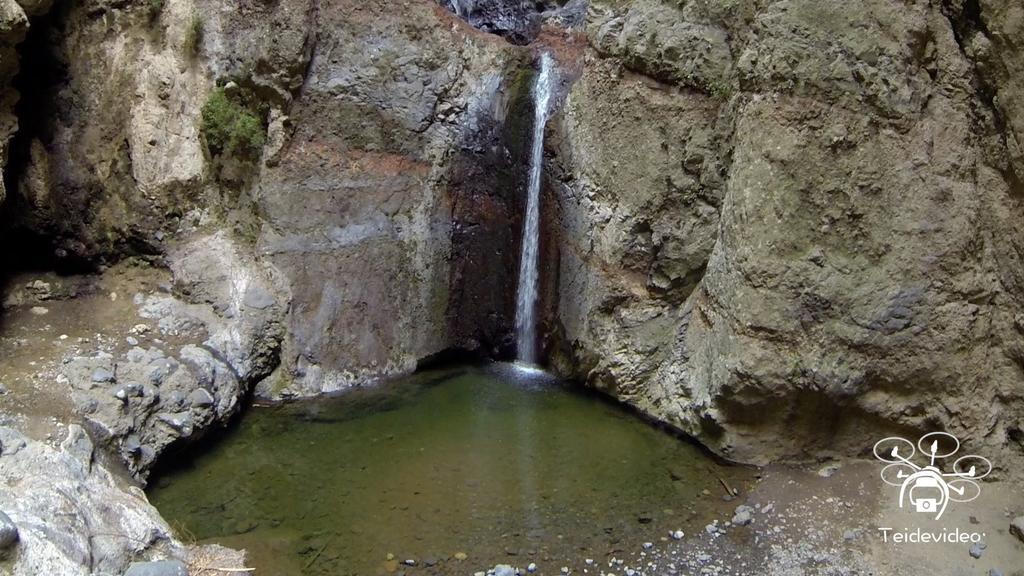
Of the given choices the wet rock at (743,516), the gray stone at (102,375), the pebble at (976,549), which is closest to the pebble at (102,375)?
the gray stone at (102,375)

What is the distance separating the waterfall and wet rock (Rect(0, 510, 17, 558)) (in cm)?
586

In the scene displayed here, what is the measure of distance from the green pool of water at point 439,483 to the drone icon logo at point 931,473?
46.2 inches

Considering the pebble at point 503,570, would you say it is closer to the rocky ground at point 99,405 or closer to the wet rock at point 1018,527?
the rocky ground at point 99,405

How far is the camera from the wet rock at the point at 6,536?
405 cm

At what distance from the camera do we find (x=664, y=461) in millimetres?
7262

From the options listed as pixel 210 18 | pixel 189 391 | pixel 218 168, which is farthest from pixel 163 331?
pixel 210 18

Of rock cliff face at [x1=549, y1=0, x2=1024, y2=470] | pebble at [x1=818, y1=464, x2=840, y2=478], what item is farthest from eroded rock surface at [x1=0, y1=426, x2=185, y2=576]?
pebble at [x1=818, y1=464, x2=840, y2=478]

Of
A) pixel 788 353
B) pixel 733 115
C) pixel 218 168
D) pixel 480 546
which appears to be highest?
pixel 733 115

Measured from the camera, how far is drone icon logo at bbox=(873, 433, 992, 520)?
6.32 m

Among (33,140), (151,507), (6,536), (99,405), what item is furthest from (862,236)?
(33,140)

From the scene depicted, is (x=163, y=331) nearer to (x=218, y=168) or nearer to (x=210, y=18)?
(x=218, y=168)

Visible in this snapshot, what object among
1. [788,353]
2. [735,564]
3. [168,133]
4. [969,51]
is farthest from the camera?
[168,133]

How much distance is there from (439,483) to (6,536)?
3.43m

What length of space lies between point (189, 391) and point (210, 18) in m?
4.18
